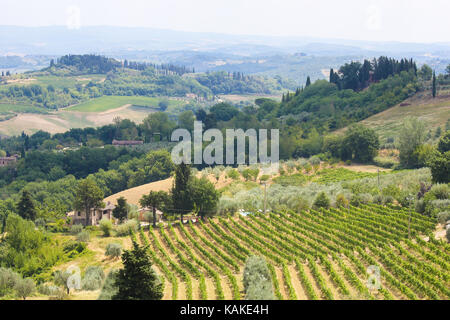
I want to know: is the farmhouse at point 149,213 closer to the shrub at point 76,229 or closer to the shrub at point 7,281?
the shrub at point 76,229

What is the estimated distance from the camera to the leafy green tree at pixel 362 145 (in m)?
71.5

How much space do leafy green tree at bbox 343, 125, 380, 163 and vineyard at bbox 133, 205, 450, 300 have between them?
31583 millimetres

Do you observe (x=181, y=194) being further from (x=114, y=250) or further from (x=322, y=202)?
(x=322, y=202)

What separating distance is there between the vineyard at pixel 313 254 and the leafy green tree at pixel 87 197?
8685 mm

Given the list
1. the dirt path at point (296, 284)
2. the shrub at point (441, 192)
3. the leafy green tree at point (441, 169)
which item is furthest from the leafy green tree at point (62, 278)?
the leafy green tree at point (441, 169)

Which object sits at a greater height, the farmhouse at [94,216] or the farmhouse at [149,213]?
the farmhouse at [149,213]

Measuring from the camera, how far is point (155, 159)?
302 ft

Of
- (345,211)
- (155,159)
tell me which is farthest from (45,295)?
(155,159)

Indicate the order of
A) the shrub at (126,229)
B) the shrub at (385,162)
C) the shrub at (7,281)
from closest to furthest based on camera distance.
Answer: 1. the shrub at (7,281)
2. the shrub at (126,229)
3. the shrub at (385,162)

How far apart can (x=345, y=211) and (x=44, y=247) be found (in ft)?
71.9

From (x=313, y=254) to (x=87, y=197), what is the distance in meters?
23.8
